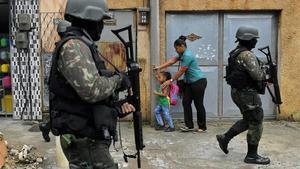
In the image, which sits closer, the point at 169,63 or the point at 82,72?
the point at 82,72

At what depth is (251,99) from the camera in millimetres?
6055

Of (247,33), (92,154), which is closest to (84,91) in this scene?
(92,154)

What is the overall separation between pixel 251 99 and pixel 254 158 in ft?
2.65

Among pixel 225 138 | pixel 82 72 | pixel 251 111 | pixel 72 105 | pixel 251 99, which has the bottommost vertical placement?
pixel 225 138

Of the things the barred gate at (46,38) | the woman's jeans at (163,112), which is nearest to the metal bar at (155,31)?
the woman's jeans at (163,112)

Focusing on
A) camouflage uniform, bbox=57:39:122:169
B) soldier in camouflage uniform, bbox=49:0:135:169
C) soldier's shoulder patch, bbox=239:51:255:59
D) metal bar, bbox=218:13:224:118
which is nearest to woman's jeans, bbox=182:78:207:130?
metal bar, bbox=218:13:224:118

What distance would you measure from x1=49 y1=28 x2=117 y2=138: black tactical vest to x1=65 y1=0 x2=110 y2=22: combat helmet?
118mm

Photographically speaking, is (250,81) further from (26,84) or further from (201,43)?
(26,84)

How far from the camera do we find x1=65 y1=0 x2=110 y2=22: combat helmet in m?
3.54

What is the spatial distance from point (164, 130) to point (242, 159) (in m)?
2.03

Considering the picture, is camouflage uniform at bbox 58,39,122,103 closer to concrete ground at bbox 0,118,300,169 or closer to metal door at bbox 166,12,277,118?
concrete ground at bbox 0,118,300,169

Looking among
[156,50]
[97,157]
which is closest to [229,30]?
[156,50]

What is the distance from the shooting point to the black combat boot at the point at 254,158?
6.24 meters

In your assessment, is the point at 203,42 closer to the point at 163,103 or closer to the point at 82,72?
the point at 163,103
